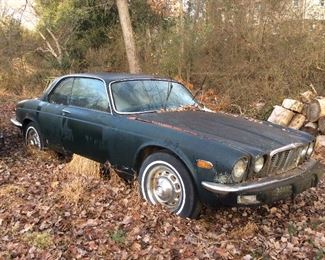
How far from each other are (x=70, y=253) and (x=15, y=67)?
52.0ft

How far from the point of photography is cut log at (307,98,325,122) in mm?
9367

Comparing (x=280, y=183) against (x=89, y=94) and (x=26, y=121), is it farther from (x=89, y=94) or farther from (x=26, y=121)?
(x=26, y=121)

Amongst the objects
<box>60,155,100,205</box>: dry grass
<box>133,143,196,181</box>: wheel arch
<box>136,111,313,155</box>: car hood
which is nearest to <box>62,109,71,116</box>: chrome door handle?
<box>60,155,100,205</box>: dry grass

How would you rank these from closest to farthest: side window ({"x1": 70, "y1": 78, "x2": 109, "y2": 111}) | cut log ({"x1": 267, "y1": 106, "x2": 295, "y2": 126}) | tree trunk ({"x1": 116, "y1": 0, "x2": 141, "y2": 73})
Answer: side window ({"x1": 70, "y1": 78, "x2": 109, "y2": 111})
cut log ({"x1": 267, "y1": 106, "x2": 295, "y2": 126})
tree trunk ({"x1": 116, "y1": 0, "x2": 141, "y2": 73})

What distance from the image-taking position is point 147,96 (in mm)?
6074

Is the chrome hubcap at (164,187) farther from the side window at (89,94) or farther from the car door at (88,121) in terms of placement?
the side window at (89,94)

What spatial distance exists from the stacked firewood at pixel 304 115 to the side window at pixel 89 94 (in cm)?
496

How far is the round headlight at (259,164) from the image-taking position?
4602 mm

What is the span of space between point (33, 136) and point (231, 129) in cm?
383

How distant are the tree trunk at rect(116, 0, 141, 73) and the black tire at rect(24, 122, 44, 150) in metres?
7.43

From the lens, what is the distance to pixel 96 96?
612 cm

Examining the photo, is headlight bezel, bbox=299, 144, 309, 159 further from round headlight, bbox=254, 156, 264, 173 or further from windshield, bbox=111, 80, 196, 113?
windshield, bbox=111, 80, 196, 113

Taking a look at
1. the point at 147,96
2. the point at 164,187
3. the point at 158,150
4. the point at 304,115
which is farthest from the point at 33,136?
the point at 304,115

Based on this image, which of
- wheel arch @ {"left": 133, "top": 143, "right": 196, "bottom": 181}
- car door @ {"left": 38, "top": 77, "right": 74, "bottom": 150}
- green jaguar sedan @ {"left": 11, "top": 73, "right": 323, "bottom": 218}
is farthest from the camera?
car door @ {"left": 38, "top": 77, "right": 74, "bottom": 150}
